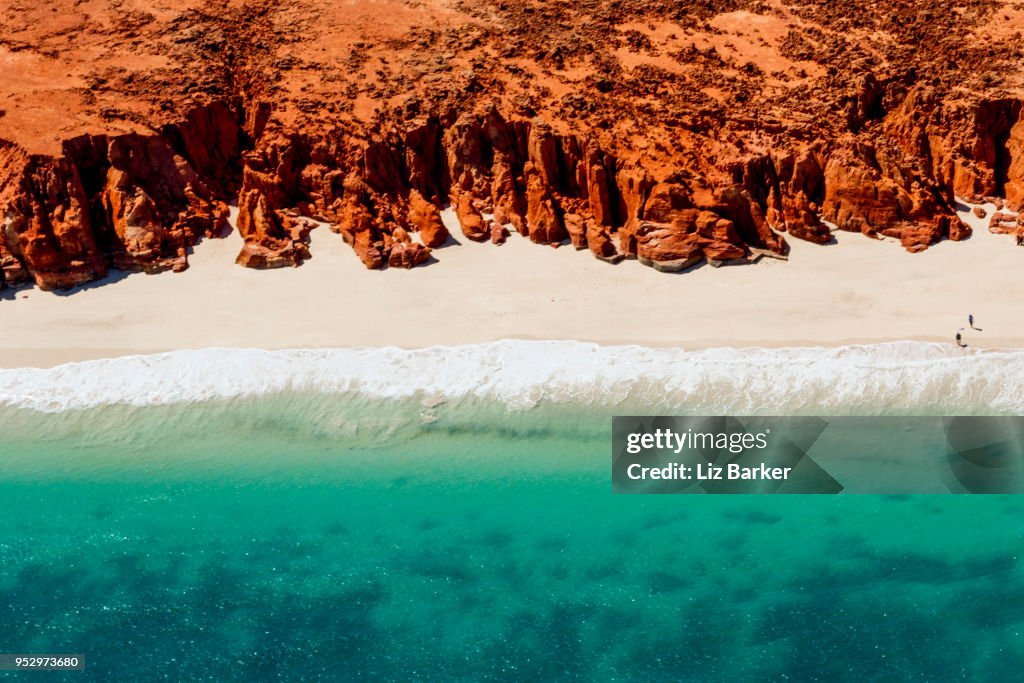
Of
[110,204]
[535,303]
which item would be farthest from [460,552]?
[110,204]

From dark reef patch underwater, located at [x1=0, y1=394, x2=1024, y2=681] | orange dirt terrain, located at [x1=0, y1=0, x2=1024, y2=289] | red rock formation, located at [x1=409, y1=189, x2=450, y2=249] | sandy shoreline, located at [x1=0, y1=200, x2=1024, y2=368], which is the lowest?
dark reef patch underwater, located at [x1=0, y1=394, x2=1024, y2=681]

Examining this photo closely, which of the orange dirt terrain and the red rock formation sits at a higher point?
the orange dirt terrain

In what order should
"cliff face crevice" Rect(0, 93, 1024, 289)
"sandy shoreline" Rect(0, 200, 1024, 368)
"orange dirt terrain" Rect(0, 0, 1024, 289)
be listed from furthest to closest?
"orange dirt terrain" Rect(0, 0, 1024, 289) < "cliff face crevice" Rect(0, 93, 1024, 289) < "sandy shoreline" Rect(0, 200, 1024, 368)

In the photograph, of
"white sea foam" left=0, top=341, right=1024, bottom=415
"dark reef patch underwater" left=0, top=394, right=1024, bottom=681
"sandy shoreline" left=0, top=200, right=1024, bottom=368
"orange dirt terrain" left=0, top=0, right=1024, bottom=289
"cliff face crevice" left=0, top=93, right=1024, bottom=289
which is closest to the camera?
"dark reef patch underwater" left=0, top=394, right=1024, bottom=681

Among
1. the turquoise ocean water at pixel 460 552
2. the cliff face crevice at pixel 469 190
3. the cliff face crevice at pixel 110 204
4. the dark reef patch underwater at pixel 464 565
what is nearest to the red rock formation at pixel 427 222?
the cliff face crevice at pixel 469 190

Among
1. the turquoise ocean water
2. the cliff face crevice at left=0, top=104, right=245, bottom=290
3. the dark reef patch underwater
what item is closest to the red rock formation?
the cliff face crevice at left=0, top=104, right=245, bottom=290

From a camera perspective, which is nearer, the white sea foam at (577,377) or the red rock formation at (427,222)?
the white sea foam at (577,377)

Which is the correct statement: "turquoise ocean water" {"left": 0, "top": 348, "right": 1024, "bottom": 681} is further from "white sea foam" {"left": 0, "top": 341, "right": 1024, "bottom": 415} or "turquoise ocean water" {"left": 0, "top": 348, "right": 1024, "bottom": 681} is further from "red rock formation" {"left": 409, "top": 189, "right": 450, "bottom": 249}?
"red rock formation" {"left": 409, "top": 189, "right": 450, "bottom": 249}

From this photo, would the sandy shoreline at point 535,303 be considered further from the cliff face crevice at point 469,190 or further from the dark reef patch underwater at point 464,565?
the dark reef patch underwater at point 464,565
